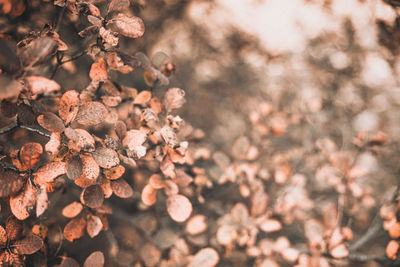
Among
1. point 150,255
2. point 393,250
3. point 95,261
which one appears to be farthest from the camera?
point 150,255

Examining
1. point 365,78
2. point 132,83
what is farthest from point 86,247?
point 365,78

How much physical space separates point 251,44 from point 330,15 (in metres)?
0.47

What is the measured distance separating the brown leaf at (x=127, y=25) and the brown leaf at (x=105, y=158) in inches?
10.6

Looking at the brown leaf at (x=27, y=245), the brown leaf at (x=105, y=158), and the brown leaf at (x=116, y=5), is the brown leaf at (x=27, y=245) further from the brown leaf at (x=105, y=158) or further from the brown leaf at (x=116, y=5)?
the brown leaf at (x=116, y=5)

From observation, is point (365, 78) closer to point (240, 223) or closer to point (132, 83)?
point (240, 223)

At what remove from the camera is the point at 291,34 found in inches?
58.8

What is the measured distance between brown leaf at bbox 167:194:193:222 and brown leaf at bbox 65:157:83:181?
0.93 ft

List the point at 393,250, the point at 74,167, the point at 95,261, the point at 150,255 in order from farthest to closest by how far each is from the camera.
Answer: the point at 150,255
the point at 393,250
the point at 95,261
the point at 74,167

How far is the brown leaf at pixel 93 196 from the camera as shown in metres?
0.57

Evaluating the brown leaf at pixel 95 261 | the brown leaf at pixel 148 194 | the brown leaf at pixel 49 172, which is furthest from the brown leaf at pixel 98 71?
the brown leaf at pixel 95 261

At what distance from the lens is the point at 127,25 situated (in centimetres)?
55

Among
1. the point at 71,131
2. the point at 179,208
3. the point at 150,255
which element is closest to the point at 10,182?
the point at 71,131

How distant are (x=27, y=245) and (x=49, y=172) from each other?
0.19 metres

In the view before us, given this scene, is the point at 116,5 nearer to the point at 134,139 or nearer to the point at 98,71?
the point at 98,71
